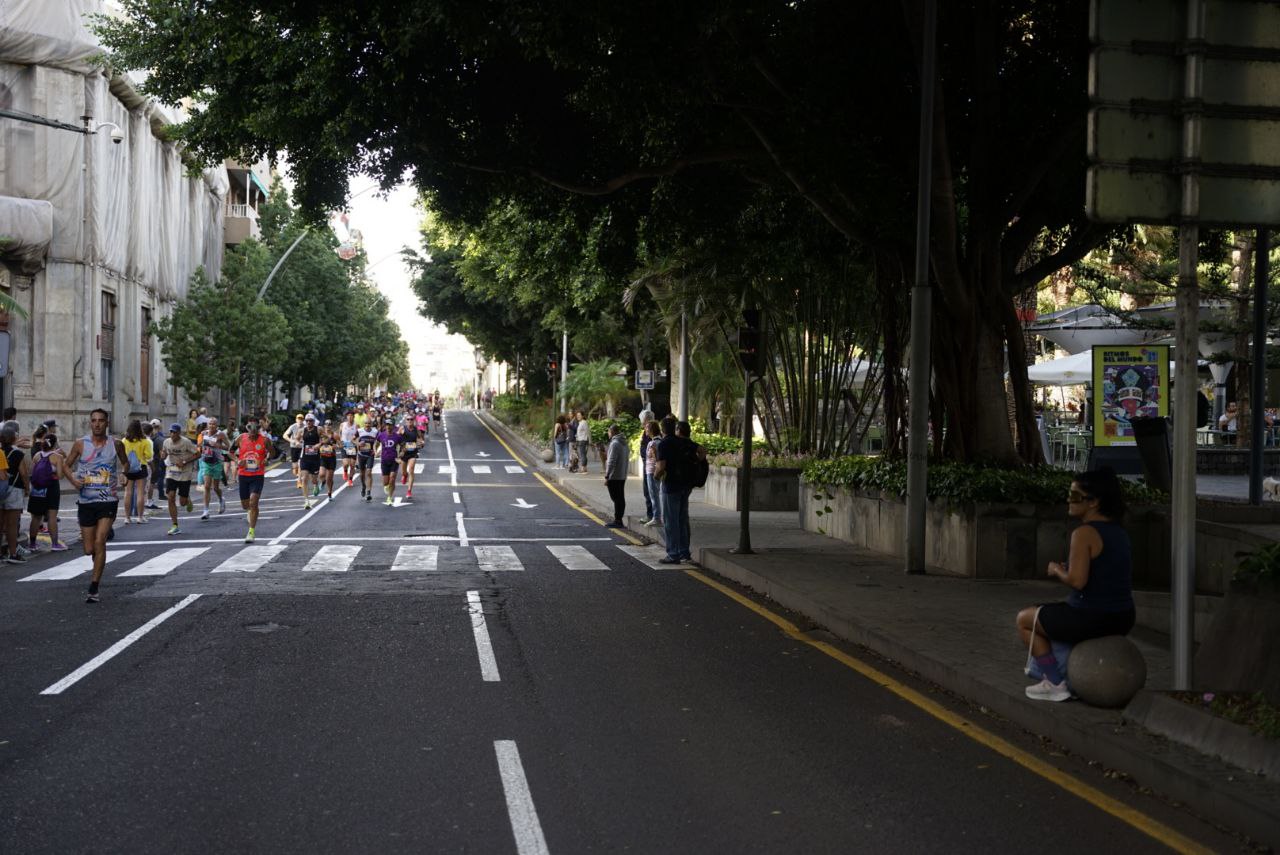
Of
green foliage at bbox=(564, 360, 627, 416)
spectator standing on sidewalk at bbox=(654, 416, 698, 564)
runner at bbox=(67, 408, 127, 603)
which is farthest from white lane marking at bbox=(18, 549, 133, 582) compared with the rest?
green foliage at bbox=(564, 360, 627, 416)

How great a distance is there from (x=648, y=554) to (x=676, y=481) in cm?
190

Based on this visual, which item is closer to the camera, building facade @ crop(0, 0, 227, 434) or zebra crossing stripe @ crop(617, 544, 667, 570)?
zebra crossing stripe @ crop(617, 544, 667, 570)

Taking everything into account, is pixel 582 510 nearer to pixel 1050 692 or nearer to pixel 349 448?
pixel 349 448

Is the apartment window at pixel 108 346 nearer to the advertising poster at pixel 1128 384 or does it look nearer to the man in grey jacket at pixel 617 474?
the man in grey jacket at pixel 617 474

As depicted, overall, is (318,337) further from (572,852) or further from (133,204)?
(572,852)

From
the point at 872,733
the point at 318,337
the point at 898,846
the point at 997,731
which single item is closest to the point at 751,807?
the point at 898,846

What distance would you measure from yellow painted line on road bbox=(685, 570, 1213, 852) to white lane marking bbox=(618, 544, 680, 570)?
5.09m

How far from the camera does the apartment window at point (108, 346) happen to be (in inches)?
1572

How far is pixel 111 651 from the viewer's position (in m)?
9.41

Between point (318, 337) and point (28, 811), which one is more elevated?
point (318, 337)

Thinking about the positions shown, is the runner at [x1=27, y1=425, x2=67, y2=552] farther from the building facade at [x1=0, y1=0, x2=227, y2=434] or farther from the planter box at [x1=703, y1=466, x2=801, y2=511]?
the building facade at [x1=0, y1=0, x2=227, y2=434]

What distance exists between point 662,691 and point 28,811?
13.0 feet

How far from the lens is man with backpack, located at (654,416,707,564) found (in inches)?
618

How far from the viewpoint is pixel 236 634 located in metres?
10.2
